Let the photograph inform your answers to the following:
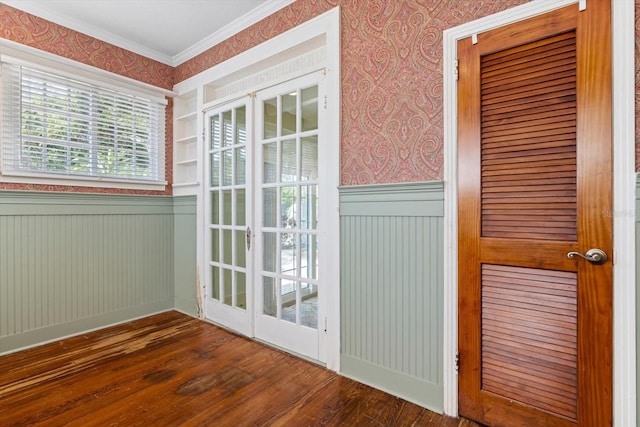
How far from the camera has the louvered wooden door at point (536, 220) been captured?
56.0 inches

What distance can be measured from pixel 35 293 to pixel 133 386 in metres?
1.40

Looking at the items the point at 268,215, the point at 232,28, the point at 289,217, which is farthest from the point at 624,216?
the point at 232,28

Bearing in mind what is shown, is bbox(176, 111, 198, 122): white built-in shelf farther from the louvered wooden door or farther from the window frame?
the louvered wooden door

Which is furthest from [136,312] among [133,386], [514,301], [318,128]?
[514,301]

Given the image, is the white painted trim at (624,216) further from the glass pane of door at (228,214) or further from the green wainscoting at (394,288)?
the glass pane of door at (228,214)

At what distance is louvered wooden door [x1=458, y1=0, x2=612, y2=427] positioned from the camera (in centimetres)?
142

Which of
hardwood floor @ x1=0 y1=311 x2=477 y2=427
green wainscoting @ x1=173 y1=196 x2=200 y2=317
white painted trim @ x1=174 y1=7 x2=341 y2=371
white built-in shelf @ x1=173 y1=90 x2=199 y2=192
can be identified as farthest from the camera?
white built-in shelf @ x1=173 y1=90 x2=199 y2=192

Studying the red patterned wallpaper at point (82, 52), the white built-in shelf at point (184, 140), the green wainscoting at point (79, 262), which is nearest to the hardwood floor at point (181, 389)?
the green wainscoting at point (79, 262)

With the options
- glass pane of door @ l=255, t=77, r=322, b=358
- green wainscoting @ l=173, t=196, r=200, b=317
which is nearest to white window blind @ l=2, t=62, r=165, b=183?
green wainscoting @ l=173, t=196, r=200, b=317

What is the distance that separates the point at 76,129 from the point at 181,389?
8.00ft

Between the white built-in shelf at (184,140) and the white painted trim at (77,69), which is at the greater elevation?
the white painted trim at (77,69)

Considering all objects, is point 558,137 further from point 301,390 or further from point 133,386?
point 133,386

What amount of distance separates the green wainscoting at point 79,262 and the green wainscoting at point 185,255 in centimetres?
4

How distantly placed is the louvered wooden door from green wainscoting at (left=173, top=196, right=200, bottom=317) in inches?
104
